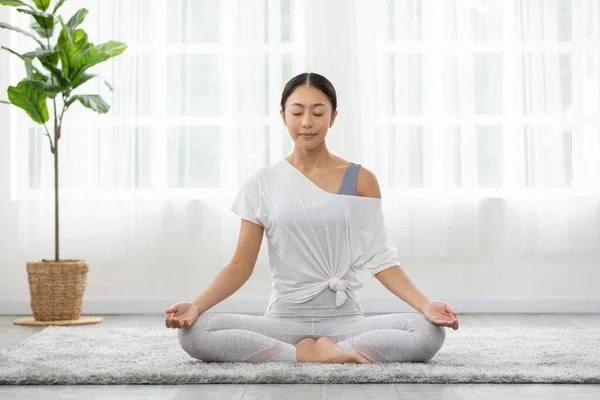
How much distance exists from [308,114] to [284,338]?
636 mm

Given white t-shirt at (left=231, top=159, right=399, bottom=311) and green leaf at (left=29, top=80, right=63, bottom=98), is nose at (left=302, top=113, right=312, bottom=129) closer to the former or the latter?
white t-shirt at (left=231, top=159, right=399, bottom=311)

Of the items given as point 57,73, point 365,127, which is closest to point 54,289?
point 57,73

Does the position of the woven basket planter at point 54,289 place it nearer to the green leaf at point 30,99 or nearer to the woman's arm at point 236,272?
the green leaf at point 30,99

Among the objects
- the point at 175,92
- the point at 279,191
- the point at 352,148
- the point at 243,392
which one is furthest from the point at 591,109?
the point at 243,392

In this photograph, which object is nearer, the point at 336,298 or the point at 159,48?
the point at 336,298

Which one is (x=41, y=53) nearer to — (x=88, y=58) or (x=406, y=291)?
(x=88, y=58)

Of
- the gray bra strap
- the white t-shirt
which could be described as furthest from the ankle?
the gray bra strap

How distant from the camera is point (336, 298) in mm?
2785

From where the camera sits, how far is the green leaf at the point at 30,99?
4.39m

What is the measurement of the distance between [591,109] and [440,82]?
77 cm

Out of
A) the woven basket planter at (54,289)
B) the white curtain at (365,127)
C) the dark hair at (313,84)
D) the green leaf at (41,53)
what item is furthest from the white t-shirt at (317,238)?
the white curtain at (365,127)

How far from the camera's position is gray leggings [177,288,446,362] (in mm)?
2648

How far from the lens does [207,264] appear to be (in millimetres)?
4871

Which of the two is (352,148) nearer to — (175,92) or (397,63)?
(397,63)
